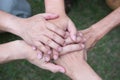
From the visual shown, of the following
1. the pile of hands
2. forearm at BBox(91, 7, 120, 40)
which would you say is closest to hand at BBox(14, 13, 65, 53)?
the pile of hands

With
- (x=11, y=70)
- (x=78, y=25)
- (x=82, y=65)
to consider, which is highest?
(x=82, y=65)

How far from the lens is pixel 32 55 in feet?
5.13

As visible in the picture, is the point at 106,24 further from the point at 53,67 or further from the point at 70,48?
the point at 53,67

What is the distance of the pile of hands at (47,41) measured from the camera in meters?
1.54

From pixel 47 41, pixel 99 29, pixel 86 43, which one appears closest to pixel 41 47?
pixel 47 41

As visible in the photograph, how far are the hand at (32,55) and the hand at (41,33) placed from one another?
3 centimetres

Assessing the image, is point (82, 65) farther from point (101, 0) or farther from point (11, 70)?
point (101, 0)

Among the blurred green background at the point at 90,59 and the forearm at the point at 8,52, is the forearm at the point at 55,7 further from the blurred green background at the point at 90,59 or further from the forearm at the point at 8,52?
the blurred green background at the point at 90,59

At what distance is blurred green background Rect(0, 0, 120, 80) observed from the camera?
83.4 inches

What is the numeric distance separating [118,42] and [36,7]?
719mm

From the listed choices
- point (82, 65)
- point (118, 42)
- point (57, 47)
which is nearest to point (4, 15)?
point (57, 47)

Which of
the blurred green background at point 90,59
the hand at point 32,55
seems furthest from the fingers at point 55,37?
the blurred green background at point 90,59

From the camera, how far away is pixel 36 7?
97.4 inches

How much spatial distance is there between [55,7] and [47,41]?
0.84 feet
